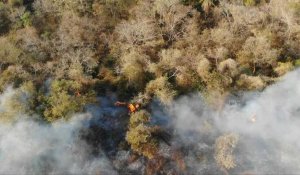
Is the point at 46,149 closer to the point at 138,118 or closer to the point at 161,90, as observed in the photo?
the point at 138,118

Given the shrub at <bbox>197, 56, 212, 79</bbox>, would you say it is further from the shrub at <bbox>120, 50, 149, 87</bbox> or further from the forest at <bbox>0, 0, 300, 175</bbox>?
the shrub at <bbox>120, 50, 149, 87</bbox>

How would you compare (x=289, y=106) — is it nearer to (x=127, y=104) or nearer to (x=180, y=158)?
(x=180, y=158)

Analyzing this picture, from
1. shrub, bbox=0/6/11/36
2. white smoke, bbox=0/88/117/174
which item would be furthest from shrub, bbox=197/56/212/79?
shrub, bbox=0/6/11/36

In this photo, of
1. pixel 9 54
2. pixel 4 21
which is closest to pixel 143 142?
pixel 9 54

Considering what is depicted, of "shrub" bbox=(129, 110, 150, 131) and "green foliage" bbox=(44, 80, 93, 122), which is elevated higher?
"green foliage" bbox=(44, 80, 93, 122)

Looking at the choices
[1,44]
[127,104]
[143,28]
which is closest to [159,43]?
[143,28]
